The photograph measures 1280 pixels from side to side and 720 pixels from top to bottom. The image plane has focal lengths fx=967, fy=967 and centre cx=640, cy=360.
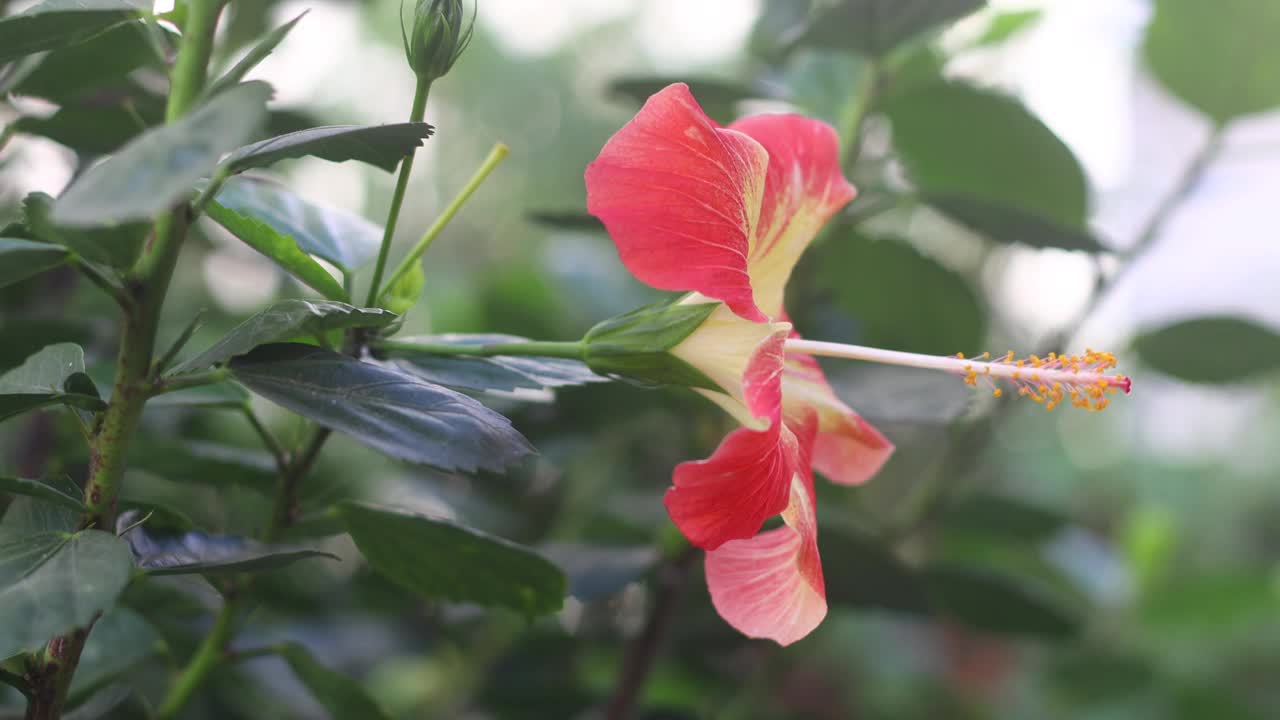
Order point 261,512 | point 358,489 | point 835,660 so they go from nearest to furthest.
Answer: point 261,512 < point 358,489 < point 835,660

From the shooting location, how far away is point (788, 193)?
672 millimetres

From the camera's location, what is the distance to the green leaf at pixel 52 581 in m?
0.41

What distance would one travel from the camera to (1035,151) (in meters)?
0.98

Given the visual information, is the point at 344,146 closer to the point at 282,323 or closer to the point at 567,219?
the point at 282,323

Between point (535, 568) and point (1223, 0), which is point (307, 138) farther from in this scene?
point (1223, 0)


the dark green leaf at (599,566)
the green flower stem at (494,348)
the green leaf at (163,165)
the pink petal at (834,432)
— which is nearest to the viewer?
the green leaf at (163,165)

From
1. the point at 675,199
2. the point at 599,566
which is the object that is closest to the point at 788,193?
the point at 675,199

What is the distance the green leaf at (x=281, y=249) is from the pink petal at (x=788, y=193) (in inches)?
10.7

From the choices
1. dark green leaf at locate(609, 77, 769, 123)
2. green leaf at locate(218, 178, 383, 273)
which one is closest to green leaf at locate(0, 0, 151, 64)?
green leaf at locate(218, 178, 383, 273)

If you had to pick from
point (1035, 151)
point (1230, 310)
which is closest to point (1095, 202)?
point (1035, 151)

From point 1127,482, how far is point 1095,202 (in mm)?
2756

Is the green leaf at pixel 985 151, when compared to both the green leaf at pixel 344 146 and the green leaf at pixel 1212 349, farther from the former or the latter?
the green leaf at pixel 344 146

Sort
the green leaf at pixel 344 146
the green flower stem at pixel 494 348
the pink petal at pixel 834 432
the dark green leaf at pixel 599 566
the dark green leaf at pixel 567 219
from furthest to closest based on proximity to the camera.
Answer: the dark green leaf at pixel 567 219 → the dark green leaf at pixel 599 566 → the pink petal at pixel 834 432 → the green flower stem at pixel 494 348 → the green leaf at pixel 344 146

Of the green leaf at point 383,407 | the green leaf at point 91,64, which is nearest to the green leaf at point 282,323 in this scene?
the green leaf at point 383,407
